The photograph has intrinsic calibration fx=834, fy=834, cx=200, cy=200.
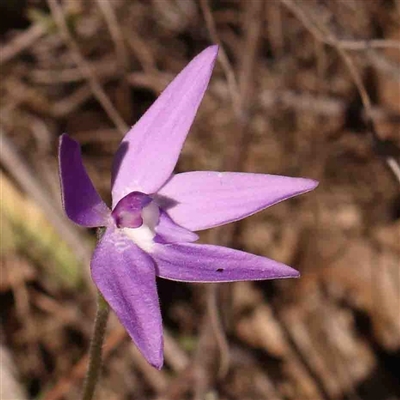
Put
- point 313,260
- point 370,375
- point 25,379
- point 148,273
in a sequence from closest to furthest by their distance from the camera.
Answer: point 148,273
point 25,379
point 370,375
point 313,260

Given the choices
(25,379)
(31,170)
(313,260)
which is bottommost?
(313,260)

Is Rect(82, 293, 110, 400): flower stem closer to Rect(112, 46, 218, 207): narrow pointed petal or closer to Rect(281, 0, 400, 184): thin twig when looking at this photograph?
Rect(112, 46, 218, 207): narrow pointed petal

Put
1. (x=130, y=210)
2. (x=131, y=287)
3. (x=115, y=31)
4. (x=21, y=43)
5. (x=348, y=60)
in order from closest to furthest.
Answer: (x=131, y=287)
(x=130, y=210)
(x=348, y=60)
(x=115, y=31)
(x=21, y=43)

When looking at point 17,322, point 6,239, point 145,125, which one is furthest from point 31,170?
point 145,125

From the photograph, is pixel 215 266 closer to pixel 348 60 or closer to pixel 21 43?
→ pixel 348 60

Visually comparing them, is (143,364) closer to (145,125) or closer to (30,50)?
(30,50)

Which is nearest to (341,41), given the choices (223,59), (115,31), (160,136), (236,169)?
(223,59)
